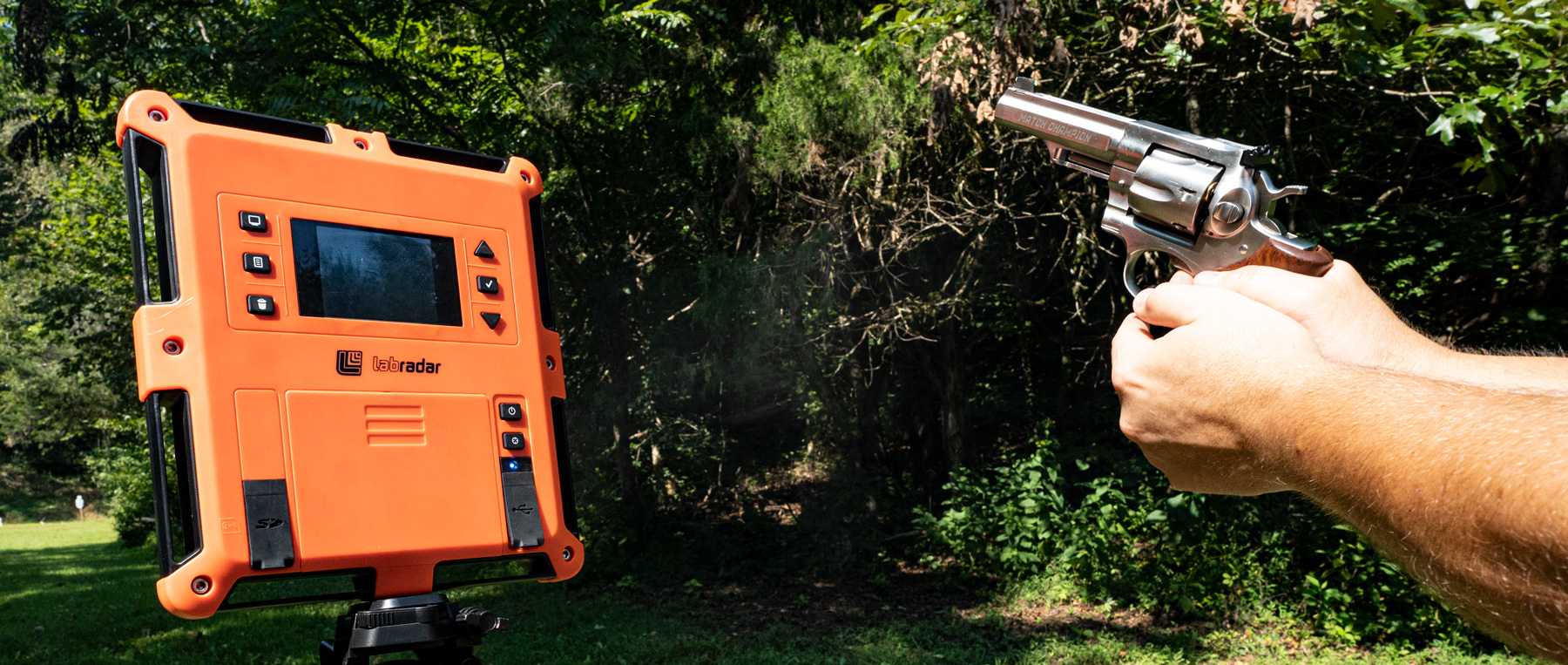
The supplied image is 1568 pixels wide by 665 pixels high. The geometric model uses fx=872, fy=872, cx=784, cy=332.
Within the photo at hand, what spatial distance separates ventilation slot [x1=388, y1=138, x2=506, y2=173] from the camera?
2135 mm

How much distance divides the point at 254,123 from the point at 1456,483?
7.29 feet

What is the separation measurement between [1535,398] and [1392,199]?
21.0 ft

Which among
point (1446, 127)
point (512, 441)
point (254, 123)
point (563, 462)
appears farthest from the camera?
point (1446, 127)

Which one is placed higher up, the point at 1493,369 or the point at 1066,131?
the point at 1066,131

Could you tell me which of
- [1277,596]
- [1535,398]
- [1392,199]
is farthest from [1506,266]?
[1535,398]

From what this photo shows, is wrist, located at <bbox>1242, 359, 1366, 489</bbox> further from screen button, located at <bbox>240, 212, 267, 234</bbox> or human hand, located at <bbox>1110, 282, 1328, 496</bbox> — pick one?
screen button, located at <bbox>240, 212, 267, 234</bbox>

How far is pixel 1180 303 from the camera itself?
4.52ft

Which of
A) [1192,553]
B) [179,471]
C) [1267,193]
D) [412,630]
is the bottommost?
[1192,553]

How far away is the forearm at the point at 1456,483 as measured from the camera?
2.41 feet

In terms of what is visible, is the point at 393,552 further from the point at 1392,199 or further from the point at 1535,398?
the point at 1392,199

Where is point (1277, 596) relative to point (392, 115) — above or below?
below

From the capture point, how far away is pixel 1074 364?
8094 mm

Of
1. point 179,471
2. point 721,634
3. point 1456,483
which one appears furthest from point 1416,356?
point 721,634

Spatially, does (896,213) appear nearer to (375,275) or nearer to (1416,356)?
(375,275)
